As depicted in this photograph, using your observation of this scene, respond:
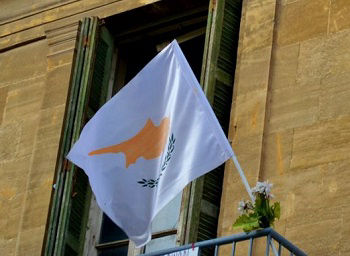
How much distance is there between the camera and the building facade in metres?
16.2

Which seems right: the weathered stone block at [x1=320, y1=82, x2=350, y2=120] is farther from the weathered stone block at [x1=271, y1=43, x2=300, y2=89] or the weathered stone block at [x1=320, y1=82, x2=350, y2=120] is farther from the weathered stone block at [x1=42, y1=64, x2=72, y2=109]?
the weathered stone block at [x1=42, y1=64, x2=72, y2=109]

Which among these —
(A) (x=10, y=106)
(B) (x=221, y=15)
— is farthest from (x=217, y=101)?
(A) (x=10, y=106)

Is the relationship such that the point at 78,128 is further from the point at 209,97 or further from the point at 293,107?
the point at 293,107

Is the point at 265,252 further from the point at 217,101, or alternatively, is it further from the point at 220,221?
the point at 217,101

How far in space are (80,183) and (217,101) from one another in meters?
1.56

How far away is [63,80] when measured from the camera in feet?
60.6

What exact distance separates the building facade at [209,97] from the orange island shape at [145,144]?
71 centimetres

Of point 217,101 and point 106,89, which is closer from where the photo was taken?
point 217,101

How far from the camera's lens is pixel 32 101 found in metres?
18.7

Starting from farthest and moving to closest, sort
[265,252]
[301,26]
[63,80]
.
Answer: [63,80]
[301,26]
[265,252]

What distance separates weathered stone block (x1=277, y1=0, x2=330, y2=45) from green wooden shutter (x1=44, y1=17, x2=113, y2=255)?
2.05m

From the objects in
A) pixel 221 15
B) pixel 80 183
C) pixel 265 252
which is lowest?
pixel 265 252

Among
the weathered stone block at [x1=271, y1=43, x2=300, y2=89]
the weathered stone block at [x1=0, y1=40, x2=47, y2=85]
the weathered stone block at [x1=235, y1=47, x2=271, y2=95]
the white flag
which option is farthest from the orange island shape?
the weathered stone block at [x1=0, y1=40, x2=47, y2=85]

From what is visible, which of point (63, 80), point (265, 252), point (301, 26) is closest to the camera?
point (265, 252)
